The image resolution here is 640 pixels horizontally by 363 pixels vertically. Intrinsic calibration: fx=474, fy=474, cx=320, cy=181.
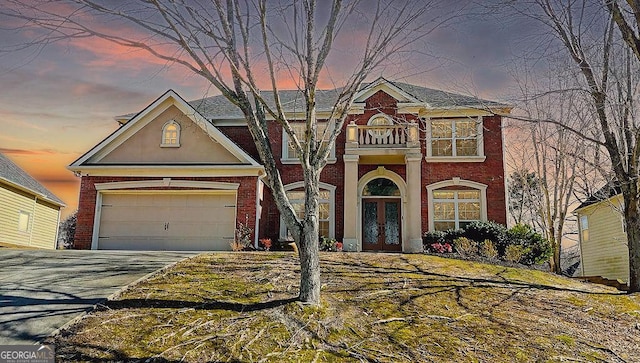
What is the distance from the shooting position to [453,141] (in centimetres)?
2016

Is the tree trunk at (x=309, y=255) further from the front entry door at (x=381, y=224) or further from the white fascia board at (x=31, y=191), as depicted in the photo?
the white fascia board at (x=31, y=191)

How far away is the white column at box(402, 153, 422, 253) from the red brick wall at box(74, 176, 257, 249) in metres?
5.79

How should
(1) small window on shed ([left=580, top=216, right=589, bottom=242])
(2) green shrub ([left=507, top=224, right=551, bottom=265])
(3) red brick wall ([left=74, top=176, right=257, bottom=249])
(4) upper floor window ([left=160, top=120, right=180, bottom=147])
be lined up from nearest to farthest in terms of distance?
(2) green shrub ([left=507, top=224, right=551, bottom=265]), (3) red brick wall ([left=74, top=176, right=257, bottom=249]), (4) upper floor window ([left=160, top=120, right=180, bottom=147]), (1) small window on shed ([left=580, top=216, right=589, bottom=242])

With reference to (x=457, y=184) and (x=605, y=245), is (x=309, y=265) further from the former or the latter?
(x=605, y=245)

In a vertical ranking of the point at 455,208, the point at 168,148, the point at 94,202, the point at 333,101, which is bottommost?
the point at 94,202

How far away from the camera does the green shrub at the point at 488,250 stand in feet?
51.7

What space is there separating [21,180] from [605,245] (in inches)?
1088

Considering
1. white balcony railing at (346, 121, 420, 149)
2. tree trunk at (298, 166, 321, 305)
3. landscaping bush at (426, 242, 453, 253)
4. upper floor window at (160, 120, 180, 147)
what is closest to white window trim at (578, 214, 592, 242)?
landscaping bush at (426, 242, 453, 253)

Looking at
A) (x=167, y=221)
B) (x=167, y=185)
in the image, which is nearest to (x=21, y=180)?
(x=167, y=185)

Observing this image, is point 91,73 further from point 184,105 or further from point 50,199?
point 50,199

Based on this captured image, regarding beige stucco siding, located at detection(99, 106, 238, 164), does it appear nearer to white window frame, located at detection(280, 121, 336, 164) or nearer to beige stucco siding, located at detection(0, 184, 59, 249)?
white window frame, located at detection(280, 121, 336, 164)

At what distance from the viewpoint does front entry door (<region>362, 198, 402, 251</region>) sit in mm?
19656

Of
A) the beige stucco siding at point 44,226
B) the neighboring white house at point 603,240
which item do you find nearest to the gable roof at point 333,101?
the neighboring white house at point 603,240

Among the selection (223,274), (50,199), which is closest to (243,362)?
(223,274)
